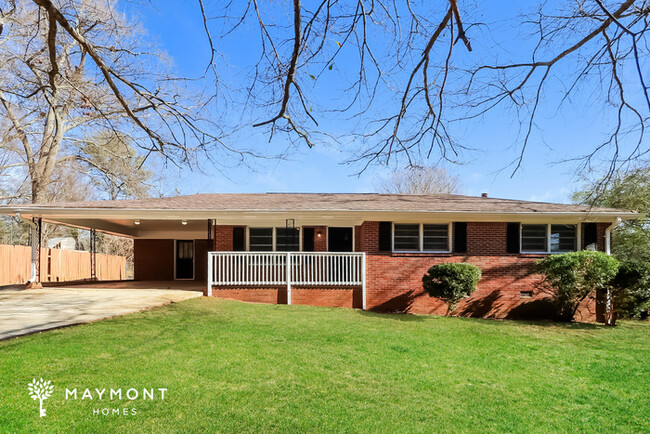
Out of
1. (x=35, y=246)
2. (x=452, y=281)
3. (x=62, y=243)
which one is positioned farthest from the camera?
(x=62, y=243)

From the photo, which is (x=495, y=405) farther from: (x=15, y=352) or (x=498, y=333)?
(x=15, y=352)

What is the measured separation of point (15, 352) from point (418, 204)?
1061 cm

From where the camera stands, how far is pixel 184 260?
1739 centimetres

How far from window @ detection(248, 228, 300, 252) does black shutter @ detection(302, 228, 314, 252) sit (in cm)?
21

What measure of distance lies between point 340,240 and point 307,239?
1.15 metres

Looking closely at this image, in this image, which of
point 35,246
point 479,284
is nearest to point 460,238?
point 479,284

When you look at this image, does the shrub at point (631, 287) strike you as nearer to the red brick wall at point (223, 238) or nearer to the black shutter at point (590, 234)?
the black shutter at point (590, 234)

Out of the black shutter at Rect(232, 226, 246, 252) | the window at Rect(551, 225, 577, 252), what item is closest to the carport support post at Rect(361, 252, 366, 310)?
the black shutter at Rect(232, 226, 246, 252)

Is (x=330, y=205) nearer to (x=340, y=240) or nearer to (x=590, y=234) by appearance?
(x=340, y=240)

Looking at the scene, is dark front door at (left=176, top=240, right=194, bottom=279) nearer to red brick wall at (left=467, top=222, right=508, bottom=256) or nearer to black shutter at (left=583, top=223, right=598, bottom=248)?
red brick wall at (left=467, top=222, right=508, bottom=256)

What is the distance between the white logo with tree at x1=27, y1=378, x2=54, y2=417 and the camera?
13.4 ft

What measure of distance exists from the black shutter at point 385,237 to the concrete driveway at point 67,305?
5.61m

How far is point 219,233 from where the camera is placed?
1330 centimetres

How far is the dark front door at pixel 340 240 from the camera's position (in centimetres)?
1374
